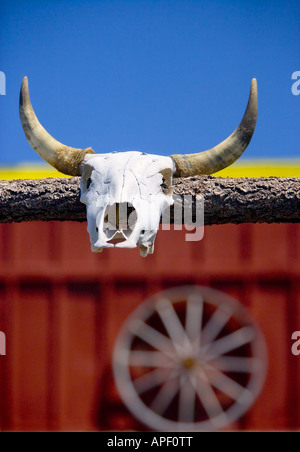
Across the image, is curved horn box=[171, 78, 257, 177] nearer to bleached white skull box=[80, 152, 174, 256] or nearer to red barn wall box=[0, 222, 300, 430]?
bleached white skull box=[80, 152, 174, 256]

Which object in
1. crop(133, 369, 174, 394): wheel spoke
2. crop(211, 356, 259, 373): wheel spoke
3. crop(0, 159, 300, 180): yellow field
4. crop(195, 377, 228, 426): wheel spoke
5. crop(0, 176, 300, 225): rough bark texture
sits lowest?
crop(195, 377, 228, 426): wheel spoke

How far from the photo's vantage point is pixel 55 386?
394 centimetres

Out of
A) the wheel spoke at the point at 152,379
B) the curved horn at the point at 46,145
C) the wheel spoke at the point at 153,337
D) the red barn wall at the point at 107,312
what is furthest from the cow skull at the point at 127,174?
the wheel spoke at the point at 152,379

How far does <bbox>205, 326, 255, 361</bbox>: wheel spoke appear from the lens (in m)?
3.80

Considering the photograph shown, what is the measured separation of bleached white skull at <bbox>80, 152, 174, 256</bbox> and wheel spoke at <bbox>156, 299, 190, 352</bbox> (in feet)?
8.14

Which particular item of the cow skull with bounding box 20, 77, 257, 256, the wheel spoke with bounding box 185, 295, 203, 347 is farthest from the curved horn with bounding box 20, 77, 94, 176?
the wheel spoke with bounding box 185, 295, 203, 347

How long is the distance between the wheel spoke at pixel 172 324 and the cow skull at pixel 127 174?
2375mm

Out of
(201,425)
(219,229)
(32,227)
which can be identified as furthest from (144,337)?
(32,227)

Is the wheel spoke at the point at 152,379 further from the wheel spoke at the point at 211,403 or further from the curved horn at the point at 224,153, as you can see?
the curved horn at the point at 224,153

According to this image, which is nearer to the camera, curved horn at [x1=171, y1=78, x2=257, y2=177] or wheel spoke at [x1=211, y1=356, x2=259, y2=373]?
curved horn at [x1=171, y1=78, x2=257, y2=177]

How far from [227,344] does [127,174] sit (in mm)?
2785

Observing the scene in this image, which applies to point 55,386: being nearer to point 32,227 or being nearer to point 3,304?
point 3,304
